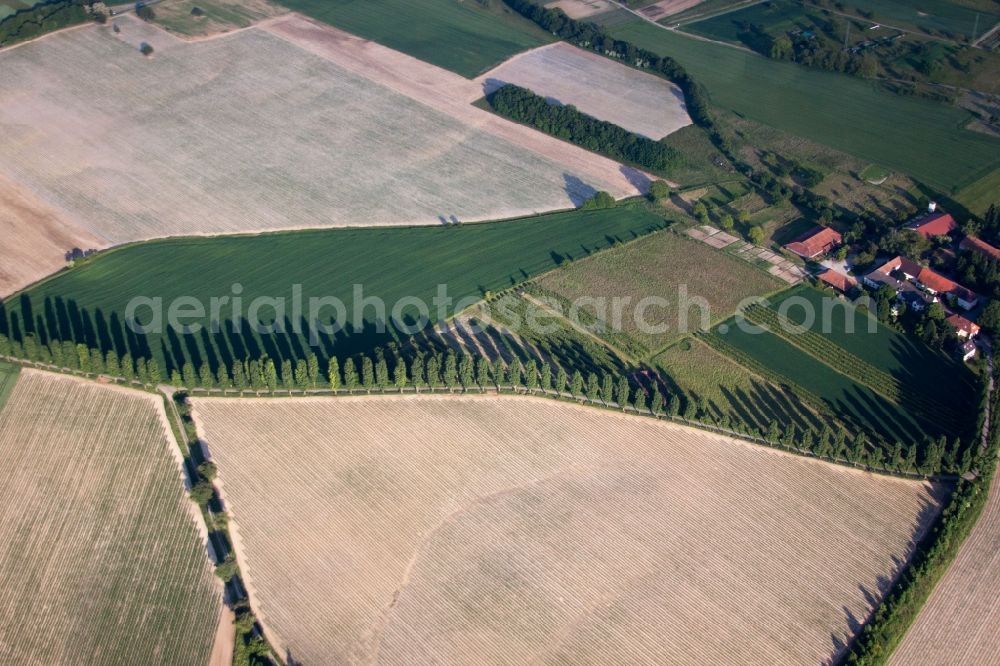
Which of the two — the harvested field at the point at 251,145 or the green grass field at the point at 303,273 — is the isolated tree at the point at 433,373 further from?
the harvested field at the point at 251,145

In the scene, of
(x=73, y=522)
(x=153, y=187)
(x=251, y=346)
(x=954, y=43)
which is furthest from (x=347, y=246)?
(x=954, y=43)

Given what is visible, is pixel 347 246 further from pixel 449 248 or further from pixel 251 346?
pixel 251 346

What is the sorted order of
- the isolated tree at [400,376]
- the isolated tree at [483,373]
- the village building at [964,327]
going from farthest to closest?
the village building at [964,327]
the isolated tree at [483,373]
the isolated tree at [400,376]

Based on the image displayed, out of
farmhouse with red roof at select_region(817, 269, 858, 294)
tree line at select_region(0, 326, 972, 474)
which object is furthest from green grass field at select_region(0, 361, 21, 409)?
farmhouse with red roof at select_region(817, 269, 858, 294)

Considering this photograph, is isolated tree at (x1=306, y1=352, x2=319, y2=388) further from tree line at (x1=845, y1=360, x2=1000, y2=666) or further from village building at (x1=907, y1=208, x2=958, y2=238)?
village building at (x1=907, y1=208, x2=958, y2=238)

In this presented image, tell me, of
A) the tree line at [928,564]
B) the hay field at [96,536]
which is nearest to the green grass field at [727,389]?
the tree line at [928,564]

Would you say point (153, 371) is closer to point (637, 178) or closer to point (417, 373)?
point (417, 373)

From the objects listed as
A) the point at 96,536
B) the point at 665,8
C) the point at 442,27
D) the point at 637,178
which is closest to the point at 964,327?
the point at 637,178
